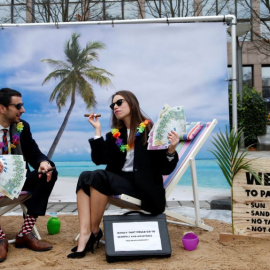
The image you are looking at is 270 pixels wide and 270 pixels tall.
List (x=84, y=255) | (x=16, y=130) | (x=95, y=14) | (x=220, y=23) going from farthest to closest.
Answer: (x=95, y=14), (x=220, y=23), (x=16, y=130), (x=84, y=255)

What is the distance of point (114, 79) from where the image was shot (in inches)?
184

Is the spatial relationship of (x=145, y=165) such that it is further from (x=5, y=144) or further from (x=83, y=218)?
(x=5, y=144)

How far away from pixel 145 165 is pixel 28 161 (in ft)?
3.45

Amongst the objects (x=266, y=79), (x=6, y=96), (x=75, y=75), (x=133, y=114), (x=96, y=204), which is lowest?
(x=96, y=204)

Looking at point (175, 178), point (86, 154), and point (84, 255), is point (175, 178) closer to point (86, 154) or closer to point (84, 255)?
point (84, 255)

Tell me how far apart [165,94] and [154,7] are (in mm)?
12881

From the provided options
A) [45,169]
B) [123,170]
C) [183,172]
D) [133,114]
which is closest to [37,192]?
[45,169]

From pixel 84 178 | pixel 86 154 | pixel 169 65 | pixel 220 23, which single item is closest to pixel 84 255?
pixel 84 178

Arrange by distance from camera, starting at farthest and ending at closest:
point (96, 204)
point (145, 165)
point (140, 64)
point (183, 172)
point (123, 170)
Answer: point (140, 64) → point (183, 172) → point (123, 170) → point (145, 165) → point (96, 204)

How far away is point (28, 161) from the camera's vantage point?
11.4ft

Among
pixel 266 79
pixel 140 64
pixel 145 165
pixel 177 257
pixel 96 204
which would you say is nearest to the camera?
pixel 177 257

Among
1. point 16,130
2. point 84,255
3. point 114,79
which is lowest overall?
point 84,255

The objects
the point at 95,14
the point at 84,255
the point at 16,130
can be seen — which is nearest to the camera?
the point at 84,255

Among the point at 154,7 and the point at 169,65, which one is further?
the point at 154,7
